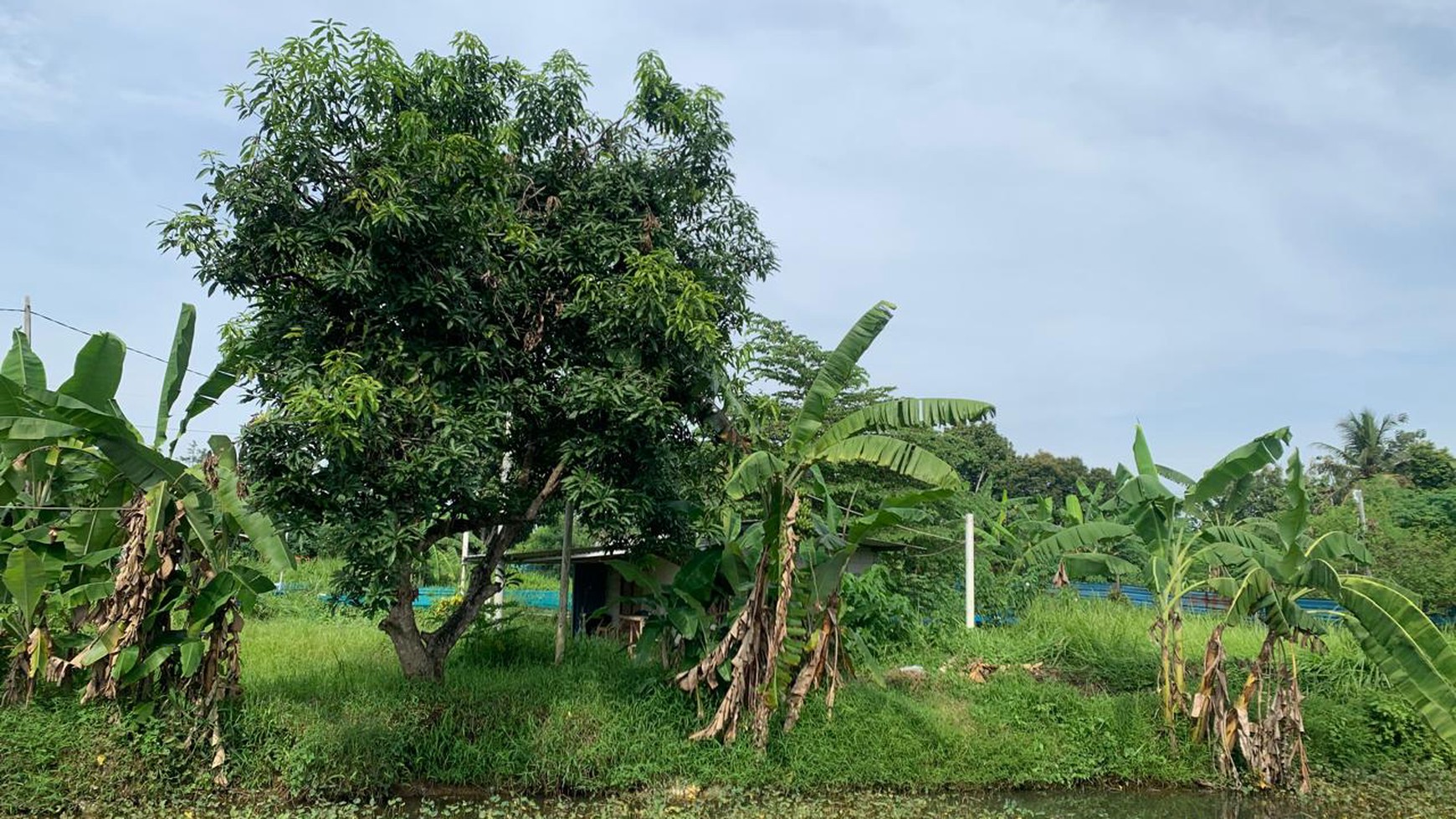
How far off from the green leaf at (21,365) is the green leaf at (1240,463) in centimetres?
1096

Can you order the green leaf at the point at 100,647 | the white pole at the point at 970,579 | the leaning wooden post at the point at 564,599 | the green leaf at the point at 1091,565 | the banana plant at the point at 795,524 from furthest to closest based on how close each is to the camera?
the white pole at the point at 970,579
the leaning wooden post at the point at 564,599
the green leaf at the point at 1091,565
the banana plant at the point at 795,524
the green leaf at the point at 100,647

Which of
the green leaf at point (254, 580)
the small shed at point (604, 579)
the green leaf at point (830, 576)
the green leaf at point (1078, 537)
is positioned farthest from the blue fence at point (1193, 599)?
the green leaf at point (254, 580)

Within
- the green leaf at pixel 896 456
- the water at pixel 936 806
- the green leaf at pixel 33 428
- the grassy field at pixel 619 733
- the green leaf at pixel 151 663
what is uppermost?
the green leaf at pixel 896 456

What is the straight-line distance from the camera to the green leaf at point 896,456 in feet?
25.6

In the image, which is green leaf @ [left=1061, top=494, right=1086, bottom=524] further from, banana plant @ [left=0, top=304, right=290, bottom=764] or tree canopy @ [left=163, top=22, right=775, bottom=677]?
banana plant @ [left=0, top=304, right=290, bottom=764]

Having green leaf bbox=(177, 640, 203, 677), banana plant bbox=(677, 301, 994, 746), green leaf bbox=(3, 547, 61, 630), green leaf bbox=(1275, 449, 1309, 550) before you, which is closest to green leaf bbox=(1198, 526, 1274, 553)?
green leaf bbox=(1275, 449, 1309, 550)

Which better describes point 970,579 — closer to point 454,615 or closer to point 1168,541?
point 1168,541

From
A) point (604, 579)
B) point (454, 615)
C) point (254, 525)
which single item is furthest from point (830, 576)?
point (604, 579)

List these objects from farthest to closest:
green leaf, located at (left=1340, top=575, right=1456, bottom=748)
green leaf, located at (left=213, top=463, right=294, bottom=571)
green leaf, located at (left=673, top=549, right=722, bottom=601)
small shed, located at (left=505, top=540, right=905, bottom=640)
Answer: small shed, located at (left=505, top=540, right=905, bottom=640) → green leaf, located at (left=673, top=549, right=722, bottom=601) → green leaf, located at (left=1340, top=575, right=1456, bottom=748) → green leaf, located at (left=213, top=463, right=294, bottom=571)

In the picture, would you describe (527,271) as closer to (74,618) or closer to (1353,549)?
(74,618)

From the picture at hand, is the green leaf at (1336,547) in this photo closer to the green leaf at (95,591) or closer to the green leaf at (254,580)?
the green leaf at (254,580)

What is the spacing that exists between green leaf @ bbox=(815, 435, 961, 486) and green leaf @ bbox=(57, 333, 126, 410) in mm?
5983

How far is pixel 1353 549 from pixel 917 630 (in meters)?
4.81

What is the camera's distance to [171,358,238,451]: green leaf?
8.63 meters
